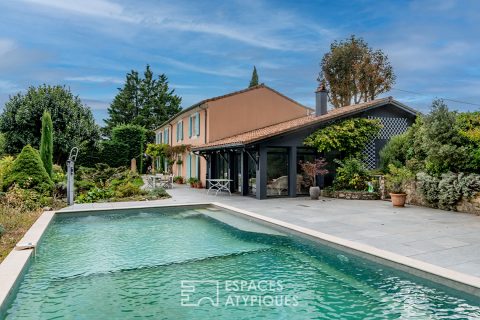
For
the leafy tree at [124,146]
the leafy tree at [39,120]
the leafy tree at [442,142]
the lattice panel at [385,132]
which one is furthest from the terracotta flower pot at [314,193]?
the leafy tree at [124,146]

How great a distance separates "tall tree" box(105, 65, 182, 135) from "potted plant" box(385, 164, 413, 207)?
36.2 metres

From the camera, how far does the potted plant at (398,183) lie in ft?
38.6

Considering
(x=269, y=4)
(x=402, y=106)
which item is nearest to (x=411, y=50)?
(x=402, y=106)

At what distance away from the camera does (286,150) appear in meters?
15.1

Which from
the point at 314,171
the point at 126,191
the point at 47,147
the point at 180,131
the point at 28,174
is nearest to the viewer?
the point at 28,174

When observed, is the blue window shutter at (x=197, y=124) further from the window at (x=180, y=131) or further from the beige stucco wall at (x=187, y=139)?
the window at (x=180, y=131)

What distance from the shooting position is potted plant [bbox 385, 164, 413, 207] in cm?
1177

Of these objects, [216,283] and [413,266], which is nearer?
[413,266]

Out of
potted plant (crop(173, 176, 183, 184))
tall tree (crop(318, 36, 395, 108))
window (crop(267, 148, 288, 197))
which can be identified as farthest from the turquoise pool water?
tall tree (crop(318, 36, 395, 108))

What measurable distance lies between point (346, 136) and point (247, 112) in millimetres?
6862

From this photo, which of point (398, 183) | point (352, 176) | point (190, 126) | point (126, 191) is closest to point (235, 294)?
point (398, 183)

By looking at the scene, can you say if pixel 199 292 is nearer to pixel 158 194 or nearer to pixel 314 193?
pixel 314 193

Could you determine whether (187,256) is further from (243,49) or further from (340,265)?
(243,49)

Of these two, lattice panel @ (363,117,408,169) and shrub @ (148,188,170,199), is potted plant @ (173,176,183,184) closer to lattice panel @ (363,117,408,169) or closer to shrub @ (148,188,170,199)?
shrub @ (148,188,170,199)
